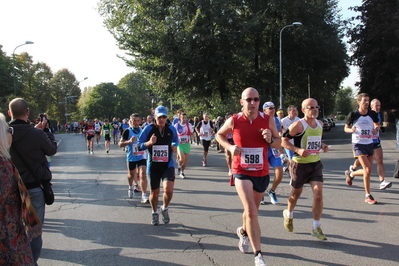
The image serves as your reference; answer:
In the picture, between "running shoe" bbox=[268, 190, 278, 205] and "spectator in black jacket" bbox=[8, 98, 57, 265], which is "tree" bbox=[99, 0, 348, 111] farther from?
"spectator in black jacket" bbox=[8, 98, 57, 265]

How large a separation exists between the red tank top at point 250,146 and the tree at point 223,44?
22.6 meters

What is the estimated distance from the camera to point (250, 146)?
443 cm

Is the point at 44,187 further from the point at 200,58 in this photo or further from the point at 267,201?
the point at 200,58

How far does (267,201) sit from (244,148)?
3.40 m

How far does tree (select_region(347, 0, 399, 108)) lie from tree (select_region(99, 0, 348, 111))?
2120mm

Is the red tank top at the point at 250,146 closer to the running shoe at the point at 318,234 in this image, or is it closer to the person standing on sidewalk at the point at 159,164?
the running shoe at the point at 318,234

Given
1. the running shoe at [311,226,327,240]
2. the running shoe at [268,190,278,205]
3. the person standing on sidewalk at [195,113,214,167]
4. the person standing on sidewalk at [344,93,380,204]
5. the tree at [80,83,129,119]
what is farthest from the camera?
the tree at [80,83,129,119]

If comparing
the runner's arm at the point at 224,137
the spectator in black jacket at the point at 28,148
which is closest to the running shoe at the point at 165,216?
the runner's arm at the point at 224,137

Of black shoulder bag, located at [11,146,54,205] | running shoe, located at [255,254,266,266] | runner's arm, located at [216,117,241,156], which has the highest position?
runner's arm, located at [216,117,241,156]

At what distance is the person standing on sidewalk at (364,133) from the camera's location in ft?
23.5

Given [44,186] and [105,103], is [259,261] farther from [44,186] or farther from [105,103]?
[105,103]

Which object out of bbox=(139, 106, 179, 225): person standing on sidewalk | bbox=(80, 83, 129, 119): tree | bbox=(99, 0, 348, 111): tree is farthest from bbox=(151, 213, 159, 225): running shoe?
bbox=(80, 83, 129, 119): tree

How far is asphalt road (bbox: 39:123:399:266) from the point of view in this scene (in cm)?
451

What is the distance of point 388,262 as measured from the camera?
13.8 ft
